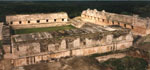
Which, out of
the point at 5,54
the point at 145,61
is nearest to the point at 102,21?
the point at 145,61

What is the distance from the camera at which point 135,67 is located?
11352 millimetres

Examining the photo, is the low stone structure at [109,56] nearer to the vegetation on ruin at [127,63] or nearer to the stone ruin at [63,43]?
the vegetation on ruin at [127,63]

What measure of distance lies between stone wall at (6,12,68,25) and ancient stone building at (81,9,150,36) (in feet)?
16.5

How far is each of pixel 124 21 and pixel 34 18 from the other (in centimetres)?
1293

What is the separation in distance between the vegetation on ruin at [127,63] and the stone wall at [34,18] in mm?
13670

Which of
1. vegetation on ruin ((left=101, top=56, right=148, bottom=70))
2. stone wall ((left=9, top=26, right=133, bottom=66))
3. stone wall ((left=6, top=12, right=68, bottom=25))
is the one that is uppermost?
stone wall ((left=6, top=12, right=68, bottom=25))

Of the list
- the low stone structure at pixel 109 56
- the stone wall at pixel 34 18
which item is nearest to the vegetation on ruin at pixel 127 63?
the low stone structure at pixel 109 56

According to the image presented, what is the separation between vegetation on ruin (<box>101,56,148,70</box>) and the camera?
11275 millimetres

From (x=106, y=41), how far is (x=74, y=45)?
123 inches

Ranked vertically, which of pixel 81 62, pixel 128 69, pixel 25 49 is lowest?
pixel 128 69

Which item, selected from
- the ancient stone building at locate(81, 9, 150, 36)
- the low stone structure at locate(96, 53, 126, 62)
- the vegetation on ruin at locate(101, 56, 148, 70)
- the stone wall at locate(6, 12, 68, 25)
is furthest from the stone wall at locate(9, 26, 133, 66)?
the stone wall at locate(6, 12, 68, 25)

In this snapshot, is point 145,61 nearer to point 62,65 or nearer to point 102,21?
point 62,65

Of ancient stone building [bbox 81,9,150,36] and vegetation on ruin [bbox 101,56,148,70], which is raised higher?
ancient stone building [bbox 81,9,150,36]

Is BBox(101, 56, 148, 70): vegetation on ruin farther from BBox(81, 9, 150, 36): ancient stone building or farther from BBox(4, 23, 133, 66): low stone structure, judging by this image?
BBox(81, 9, 150, 36): ancient stone building
